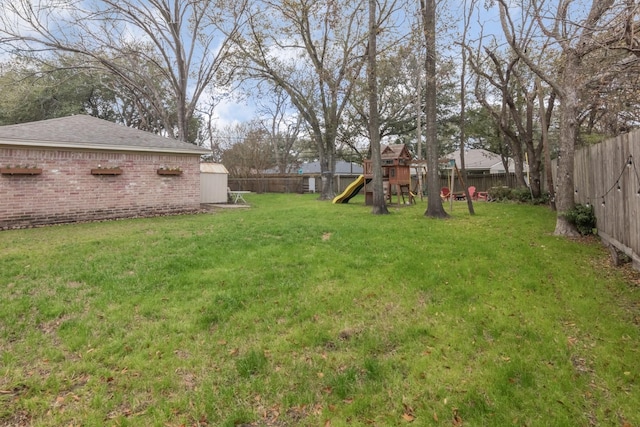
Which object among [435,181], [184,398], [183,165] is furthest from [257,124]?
[184,398]

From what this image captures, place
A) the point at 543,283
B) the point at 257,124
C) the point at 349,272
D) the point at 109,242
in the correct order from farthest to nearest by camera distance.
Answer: the point at 257,124 → the point at 109,242 → the point at 349,272 → the point at 543,283

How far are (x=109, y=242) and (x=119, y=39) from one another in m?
14.4

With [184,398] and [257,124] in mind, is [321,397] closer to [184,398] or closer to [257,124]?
[184,398]

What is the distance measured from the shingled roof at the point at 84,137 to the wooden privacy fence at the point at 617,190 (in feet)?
35.8

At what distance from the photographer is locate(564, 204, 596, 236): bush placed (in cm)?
670

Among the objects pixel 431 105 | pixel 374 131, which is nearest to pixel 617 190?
pixel 431 105

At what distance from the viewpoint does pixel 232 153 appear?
2980 cm

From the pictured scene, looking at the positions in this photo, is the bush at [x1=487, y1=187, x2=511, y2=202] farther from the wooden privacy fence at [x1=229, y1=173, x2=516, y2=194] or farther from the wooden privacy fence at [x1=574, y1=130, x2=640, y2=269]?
the wooden privacy fence at [x1=229, y1=173, x2=516, y2=194]

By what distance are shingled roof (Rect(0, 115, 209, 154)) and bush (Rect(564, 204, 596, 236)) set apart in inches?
420

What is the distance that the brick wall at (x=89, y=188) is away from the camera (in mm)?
9039

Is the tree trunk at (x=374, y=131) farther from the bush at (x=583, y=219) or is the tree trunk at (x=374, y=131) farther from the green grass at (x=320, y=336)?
the green grass at (x=320, y=336)

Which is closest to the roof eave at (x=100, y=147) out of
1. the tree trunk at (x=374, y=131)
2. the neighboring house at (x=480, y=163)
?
the tree trunk at (x=374, y=131)

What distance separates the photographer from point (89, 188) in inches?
399

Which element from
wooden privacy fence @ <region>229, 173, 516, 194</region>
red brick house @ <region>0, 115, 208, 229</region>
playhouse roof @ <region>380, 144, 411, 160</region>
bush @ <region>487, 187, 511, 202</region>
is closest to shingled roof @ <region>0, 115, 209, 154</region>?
red brick house @ <region>0, 115, 208, 229</region>
